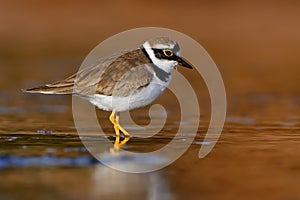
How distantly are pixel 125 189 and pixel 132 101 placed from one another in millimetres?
2237

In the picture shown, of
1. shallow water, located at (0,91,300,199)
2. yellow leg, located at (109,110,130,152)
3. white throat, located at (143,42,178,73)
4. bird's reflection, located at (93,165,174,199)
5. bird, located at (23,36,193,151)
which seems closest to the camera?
bird's reflection, located at (93,165,174,199)

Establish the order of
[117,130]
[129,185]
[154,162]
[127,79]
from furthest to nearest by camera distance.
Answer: [117,130] < [127,79] < [154,162] < [129,185]

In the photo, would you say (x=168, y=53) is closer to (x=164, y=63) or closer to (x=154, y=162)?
(x=164, y=63)

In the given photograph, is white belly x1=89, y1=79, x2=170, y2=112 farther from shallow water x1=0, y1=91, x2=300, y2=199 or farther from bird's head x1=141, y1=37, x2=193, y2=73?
shallow water x1=0, y1=91, x2=300, y2=199

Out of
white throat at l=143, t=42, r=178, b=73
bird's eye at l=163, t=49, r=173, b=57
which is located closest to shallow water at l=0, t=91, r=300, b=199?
white throat at l=143, t=42, r=178, b=73

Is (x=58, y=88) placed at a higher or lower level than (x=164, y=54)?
lower

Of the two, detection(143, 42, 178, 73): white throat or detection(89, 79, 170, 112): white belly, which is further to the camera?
detection(143, 42, 178, 73): white throat

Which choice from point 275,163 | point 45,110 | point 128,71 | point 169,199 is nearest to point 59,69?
point 45,110

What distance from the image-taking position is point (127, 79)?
8469 millimetres

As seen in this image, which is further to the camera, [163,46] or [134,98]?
[163,46]

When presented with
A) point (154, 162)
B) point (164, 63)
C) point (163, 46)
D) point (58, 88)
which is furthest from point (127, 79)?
point (154, 162)

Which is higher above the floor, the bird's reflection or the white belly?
the white belly

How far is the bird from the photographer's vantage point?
8398mm

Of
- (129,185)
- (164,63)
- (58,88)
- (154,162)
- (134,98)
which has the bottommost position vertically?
(129,185)
